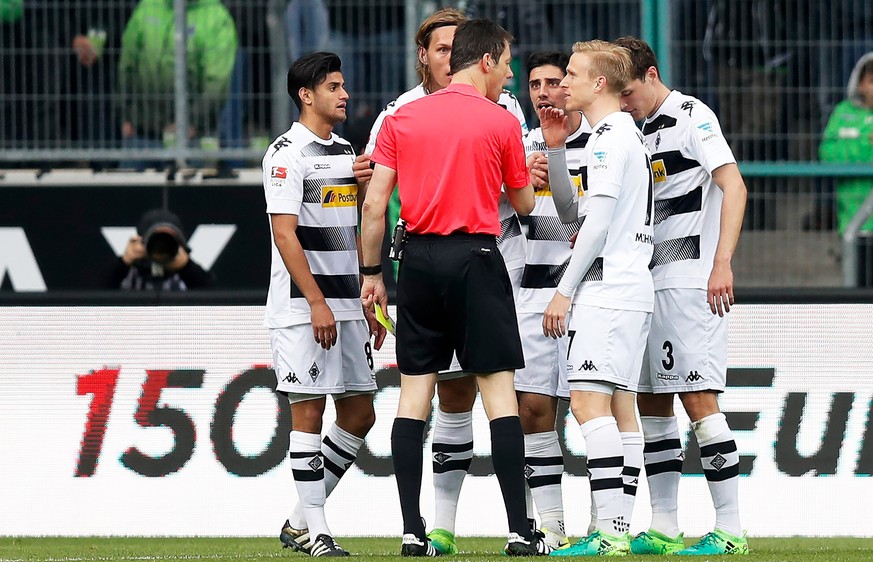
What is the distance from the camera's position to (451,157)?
6.22 meters

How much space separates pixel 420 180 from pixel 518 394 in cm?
138

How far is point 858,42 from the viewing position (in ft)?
36.6

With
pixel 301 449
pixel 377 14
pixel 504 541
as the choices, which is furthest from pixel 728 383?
pixel 377 14

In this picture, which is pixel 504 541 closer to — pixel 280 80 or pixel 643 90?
pixel 643 90

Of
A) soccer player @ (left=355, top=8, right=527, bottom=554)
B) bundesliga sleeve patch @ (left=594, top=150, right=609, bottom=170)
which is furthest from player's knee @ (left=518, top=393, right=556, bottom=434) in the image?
bundesliga sleeve patch @ (left=594, top=150, right=609, bottom=170)

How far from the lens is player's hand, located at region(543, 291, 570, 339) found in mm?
6281

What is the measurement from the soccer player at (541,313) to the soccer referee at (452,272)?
78cm

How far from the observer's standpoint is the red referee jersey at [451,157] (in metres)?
6.23

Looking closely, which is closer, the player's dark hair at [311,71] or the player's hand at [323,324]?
the player's hand at [323,324]

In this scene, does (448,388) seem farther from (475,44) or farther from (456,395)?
(475,44)

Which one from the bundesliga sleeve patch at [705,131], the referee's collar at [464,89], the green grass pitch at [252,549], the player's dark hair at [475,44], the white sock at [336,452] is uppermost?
the player's dark hair at [475,44]

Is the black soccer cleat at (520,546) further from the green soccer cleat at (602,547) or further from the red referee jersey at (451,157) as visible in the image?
the red referee jersey at (451,157)

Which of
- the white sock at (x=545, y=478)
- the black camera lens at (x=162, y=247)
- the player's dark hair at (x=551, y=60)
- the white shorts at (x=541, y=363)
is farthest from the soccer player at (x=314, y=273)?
the black camera lens at (x=162, y=247)

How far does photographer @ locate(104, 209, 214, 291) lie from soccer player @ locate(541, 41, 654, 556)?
4.29 metres
